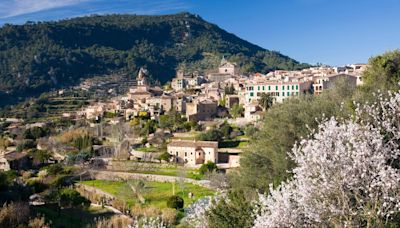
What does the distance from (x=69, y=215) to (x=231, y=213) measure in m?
19.3

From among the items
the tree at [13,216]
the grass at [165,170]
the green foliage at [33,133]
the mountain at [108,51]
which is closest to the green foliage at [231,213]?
the tree at [13,216]

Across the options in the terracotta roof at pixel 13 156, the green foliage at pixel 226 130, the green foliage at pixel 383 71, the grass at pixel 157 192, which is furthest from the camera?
the green foliage at pixel 226 130

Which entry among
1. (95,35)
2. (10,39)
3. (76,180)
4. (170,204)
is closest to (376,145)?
(170,204)

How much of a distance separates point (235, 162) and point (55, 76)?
295ft

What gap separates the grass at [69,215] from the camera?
26.4m

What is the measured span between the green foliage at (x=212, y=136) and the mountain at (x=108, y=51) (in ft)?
177

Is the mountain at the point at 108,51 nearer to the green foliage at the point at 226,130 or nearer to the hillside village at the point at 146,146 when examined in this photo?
the hillside village at the point at 146,146

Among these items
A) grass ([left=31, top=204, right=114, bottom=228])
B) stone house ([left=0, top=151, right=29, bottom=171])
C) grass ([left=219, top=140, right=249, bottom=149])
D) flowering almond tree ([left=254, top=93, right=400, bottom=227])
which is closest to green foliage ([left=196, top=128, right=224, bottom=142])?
grass ([left=219, top=140, right=249, bottom=149])

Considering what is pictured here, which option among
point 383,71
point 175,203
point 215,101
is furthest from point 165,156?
point 383,71

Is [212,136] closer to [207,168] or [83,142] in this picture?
[207,168]

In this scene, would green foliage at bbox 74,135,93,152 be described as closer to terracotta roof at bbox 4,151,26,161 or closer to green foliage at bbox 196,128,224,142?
terracotta roof at bbox 4,151,26,161

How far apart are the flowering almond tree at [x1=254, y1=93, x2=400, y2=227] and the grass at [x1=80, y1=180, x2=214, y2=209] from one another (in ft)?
70.2

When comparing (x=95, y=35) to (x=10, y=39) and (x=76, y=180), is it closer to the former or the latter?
(x=10, y=39)

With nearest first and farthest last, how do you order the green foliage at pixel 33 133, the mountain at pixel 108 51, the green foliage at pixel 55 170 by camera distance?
the green foliage at pixel 55 170, the green foliage at pixel 33 133, the mountain at pixel 108 51
